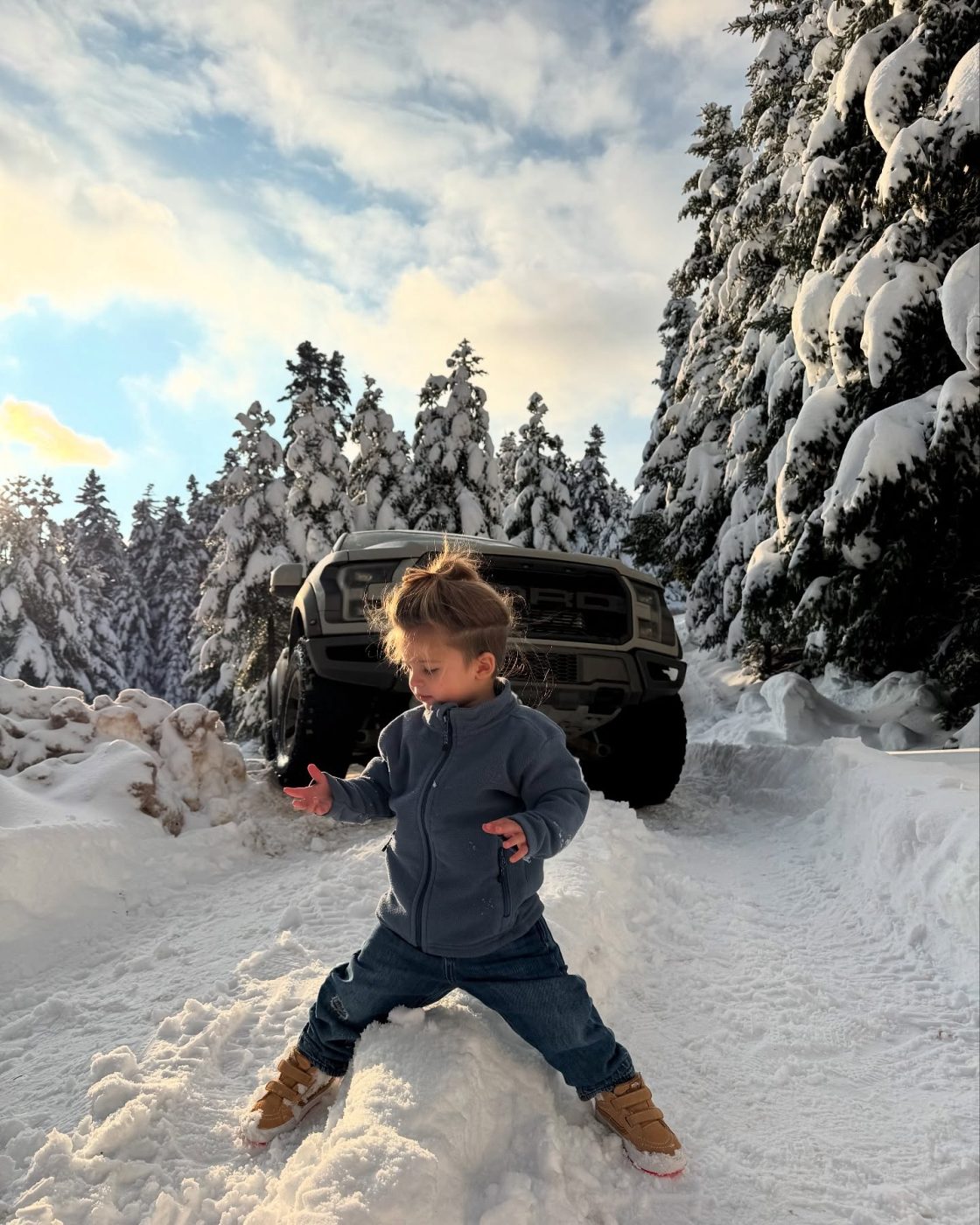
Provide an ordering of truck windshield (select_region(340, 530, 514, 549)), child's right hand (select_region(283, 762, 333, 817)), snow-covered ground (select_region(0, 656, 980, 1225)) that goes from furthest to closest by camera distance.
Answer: truck windshield (select_region(340, 530, 514, 549)) → child's right hand (select_region(283, 762, 333, 817)) → snow-covered ground (select_region(0, 656, 980, 1225))

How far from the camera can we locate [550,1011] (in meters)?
1.92

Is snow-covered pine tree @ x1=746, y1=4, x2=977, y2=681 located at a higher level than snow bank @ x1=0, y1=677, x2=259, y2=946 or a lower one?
higher

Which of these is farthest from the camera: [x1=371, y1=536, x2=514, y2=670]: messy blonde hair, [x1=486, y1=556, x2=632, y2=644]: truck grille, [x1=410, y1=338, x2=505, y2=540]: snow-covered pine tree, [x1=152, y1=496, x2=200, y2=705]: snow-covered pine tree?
[x1=152, y1=496, x2=200, y2=705]: snow-covered pine tree

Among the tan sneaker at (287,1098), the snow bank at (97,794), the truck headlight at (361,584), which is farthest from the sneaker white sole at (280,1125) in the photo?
the truck headlight at (361,584)

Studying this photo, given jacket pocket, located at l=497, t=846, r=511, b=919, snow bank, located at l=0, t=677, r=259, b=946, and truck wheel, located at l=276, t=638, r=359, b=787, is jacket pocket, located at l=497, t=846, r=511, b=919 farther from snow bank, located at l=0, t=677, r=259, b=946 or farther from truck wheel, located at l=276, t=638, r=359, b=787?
truck wheel, located at l=276, t=638, r=359, b=787

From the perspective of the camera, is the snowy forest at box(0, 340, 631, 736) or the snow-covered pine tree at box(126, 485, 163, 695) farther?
the snow-covered pine tree at box(126, 485, 163, 695)

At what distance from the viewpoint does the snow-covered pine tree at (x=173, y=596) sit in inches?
1475

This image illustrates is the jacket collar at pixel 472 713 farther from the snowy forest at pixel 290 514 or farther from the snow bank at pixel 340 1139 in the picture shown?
the snowy forest at pixel 290 514

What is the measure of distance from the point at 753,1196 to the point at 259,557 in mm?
17838

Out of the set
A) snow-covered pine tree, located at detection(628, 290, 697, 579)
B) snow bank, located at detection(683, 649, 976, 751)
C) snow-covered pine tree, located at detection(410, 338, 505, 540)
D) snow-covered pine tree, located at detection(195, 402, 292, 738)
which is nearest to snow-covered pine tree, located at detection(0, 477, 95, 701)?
snow-covered pine tree, located at detection(195, 402, 292, 738)

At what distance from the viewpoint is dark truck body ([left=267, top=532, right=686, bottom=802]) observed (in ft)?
13.9

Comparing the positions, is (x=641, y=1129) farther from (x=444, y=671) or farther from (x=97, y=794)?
(x=97, y=794)

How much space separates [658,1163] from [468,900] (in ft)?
2.53

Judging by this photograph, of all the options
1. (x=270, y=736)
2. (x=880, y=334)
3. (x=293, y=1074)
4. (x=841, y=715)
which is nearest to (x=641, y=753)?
(x=270, y=736)
